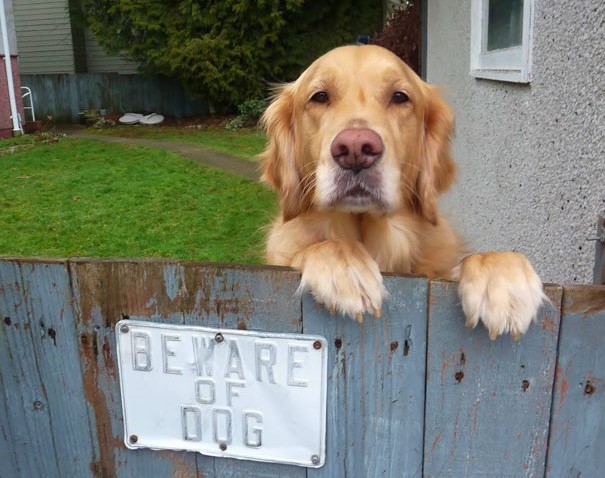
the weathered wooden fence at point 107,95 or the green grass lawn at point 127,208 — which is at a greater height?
the weathered wooden fence at point 107,95

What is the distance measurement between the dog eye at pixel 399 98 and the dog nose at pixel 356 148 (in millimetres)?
501

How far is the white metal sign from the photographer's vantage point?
5.34ft

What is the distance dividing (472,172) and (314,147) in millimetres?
2764

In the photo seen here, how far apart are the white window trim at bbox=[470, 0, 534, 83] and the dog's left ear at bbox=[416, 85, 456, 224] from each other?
997 mm

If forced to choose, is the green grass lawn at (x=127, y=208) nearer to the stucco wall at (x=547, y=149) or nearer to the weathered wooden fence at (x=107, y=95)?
the stucco wall at (x=547, y=149)

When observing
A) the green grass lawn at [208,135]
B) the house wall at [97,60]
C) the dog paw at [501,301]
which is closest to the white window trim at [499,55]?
the dog paw at [501,301]

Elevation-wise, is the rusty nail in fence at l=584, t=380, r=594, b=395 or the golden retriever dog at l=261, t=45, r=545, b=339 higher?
the golden retriever dog at l=261, t=45, r=545, b=339

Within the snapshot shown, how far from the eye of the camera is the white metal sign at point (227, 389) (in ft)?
5.34

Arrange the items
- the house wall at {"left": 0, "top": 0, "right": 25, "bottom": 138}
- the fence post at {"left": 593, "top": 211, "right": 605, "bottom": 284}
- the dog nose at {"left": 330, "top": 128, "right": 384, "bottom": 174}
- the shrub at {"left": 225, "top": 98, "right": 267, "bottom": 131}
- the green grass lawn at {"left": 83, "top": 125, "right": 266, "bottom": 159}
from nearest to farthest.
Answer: the fence post at {"left": 593, "top": 211, "right": 605, "bottom": 284}, the dog nose at {"left": 330, "top": 128, "right": 384, "bottom": 174}, the green grass lawn at {"left": 83, "top": 125, "right": 266, "bottom": 159}, the house wall at {"left": 0, "top": 0, "right": 25, "bottom": 138}, the shrub at {"left": 225, "top": 98, "right": 267, "bottom": 131}

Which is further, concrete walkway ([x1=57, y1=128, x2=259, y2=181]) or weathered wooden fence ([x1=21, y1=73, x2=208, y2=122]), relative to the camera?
weathered wooden fence ([x1=21, y1=73, x2=208, y2=122])

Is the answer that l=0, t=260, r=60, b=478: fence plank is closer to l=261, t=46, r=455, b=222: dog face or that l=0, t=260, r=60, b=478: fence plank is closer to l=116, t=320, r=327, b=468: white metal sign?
l=116, t=320, r=327, b=468: white metal sign

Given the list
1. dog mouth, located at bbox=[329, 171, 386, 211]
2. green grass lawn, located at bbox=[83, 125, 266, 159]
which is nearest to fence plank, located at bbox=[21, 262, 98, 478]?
dog mouth, located at bbox=[329, 171, 386, 211]

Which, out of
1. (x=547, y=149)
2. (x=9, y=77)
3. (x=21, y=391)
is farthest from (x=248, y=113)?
(x=21, y=391)

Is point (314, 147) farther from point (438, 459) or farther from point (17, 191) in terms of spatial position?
point (17, 191)
